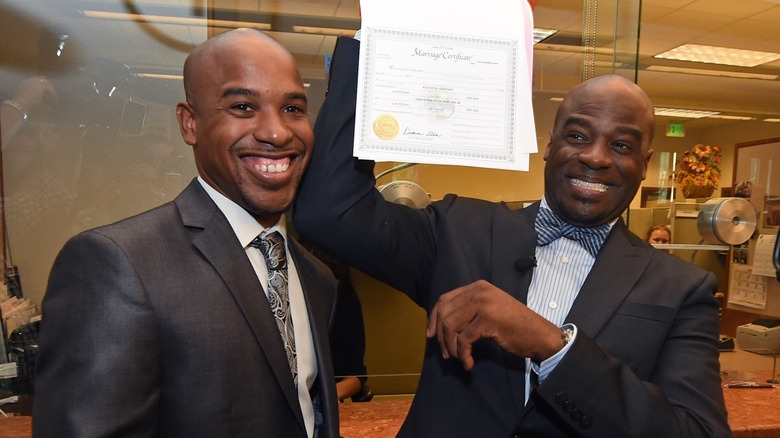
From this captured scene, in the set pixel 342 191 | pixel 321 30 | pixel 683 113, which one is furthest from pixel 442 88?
pixel 683 113

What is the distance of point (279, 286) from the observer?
→ 1183mm

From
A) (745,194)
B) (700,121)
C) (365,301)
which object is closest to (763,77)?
(700,121)

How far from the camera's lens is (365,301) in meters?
2.15

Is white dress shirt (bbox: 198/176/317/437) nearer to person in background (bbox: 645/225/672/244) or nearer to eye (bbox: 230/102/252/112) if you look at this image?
eye (bbox: 230/102/252/112)

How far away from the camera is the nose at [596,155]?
1.24 m

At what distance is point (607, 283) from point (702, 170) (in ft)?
12.8

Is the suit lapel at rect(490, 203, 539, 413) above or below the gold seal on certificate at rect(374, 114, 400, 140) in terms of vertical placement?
below

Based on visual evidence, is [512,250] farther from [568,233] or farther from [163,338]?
[163,338]

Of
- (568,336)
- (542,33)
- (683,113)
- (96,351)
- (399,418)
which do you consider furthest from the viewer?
(683,113)

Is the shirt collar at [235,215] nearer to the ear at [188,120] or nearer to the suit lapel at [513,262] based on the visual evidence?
the ear at [188,120]

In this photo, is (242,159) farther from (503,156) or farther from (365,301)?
(365,301)

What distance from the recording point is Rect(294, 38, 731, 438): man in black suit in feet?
3.51

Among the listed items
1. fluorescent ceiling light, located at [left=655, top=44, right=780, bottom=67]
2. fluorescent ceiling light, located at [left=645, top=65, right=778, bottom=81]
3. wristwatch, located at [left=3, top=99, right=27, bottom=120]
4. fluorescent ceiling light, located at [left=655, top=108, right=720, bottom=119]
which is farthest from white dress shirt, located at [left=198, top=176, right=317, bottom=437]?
fluorescent ceiling light, located at [left=655, top=108, right=720, bottom=119]

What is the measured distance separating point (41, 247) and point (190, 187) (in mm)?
1143
